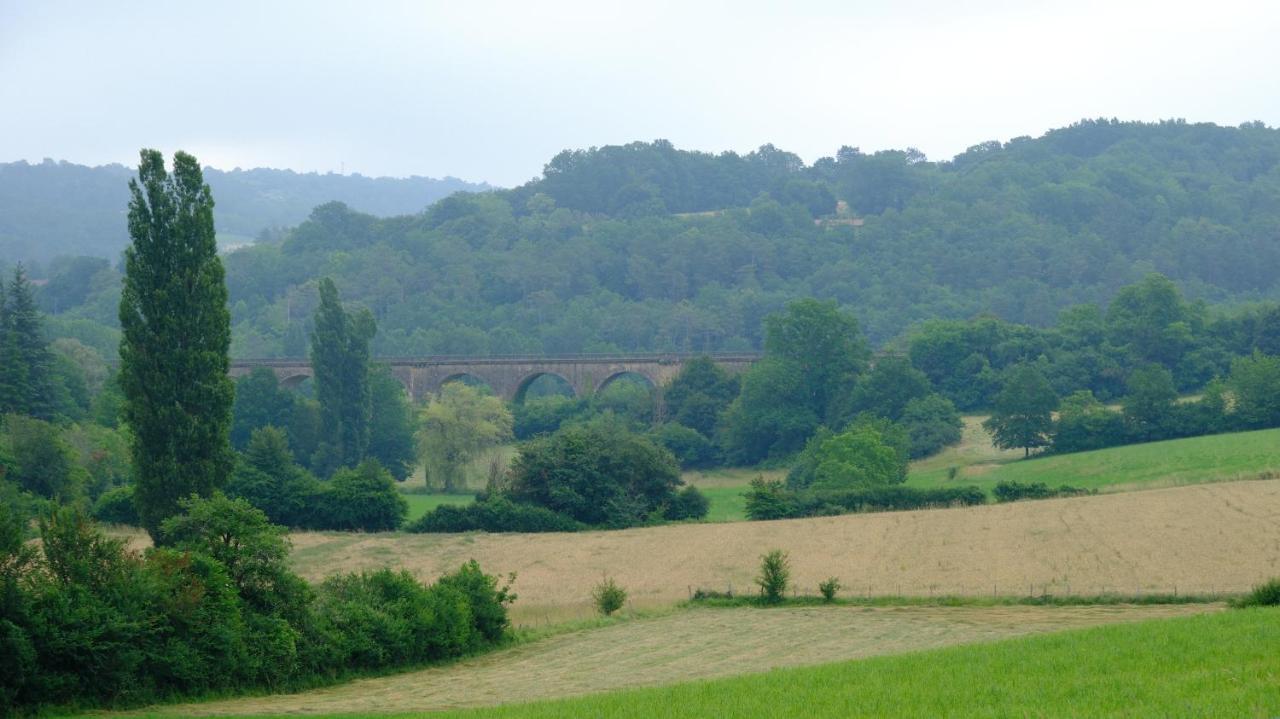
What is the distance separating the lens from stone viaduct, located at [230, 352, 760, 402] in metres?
99.1

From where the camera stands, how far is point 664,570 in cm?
4647

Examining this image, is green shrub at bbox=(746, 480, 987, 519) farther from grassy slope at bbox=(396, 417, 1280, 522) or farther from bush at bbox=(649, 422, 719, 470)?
bush at bbox=(649, 422, 719, 470)

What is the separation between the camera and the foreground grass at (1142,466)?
57.2 meters

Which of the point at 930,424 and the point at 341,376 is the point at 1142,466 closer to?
the point at 930,424

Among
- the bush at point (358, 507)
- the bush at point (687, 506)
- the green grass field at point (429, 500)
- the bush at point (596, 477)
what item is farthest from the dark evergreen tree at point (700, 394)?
the bush at point (358, 507)

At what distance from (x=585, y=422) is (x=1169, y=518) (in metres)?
49.0

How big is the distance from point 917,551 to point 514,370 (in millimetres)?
58918

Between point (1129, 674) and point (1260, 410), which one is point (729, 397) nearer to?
point (1260, 410)

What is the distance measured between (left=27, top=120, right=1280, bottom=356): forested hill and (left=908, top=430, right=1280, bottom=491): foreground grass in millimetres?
65575

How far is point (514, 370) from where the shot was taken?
4013 inches

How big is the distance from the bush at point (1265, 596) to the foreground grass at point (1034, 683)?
203 cm

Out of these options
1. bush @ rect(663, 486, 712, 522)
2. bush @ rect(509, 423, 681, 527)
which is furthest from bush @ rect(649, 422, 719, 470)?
bush @ rect(509, 423, 681, 527)

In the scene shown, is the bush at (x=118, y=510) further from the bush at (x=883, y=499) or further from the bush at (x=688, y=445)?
the bush at (x=688, y=445)

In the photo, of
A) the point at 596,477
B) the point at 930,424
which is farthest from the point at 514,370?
the point at 596,477
